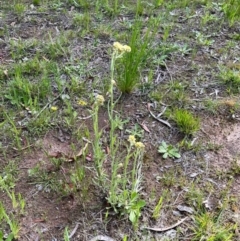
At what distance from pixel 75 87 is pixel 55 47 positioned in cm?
49

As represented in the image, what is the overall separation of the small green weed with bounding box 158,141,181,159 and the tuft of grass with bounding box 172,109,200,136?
155mm

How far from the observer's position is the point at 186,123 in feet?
7.24

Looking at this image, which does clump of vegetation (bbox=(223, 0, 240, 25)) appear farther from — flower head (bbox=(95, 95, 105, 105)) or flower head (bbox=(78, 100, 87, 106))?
flower head (bbox=(95, 95, 105, 105))

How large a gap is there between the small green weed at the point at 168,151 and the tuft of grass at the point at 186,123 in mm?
155

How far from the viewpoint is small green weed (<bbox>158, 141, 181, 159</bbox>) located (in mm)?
2062

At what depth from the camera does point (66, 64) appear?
2623mm

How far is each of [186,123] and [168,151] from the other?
0.78 ft

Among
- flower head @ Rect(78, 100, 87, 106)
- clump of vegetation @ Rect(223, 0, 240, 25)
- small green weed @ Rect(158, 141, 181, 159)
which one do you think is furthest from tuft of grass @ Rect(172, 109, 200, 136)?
clump of vegetation @ Rect(223, 0, 240, 25)

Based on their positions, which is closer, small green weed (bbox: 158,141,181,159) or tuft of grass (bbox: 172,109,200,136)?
small green weed (bbox: 158,141,181,159)

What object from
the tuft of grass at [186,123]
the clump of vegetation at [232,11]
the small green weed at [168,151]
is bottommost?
the small green weed at [168,151]

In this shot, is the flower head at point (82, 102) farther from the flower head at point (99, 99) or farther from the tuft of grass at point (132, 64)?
the flower head at point (99, 99)

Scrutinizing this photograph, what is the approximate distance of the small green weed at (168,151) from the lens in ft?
6.77

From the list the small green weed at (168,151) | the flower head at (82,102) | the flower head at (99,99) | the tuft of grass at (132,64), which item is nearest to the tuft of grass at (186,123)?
the small green weed at (168,151)

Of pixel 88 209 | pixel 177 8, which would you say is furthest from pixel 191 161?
pixel 177 8
